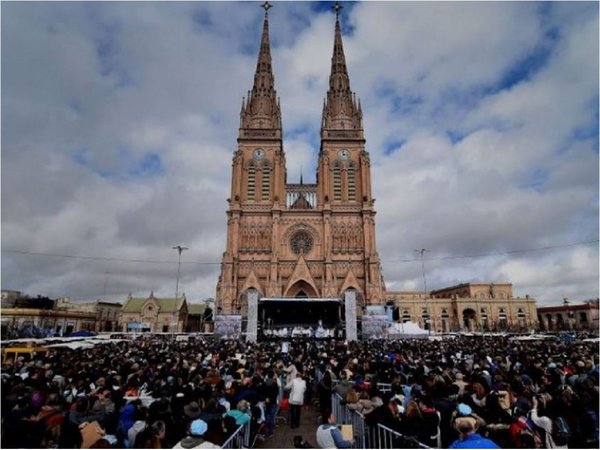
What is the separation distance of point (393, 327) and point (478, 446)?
38.0m

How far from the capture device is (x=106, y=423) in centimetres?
625

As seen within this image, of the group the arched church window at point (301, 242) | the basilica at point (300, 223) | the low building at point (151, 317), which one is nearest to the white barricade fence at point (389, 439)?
the basilica at point (300, 223)

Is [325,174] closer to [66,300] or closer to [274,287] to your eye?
[274,287]

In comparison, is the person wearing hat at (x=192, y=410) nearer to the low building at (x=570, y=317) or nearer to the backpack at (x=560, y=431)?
the backpack at (x=560, y=431)

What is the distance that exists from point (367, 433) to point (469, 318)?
244 ft

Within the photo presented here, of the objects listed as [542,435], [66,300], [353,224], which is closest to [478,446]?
[542,435]

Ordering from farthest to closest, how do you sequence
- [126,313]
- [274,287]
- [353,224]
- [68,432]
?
[126,313]
[353,224]
[274,287]
[68,432]

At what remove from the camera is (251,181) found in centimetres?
5562

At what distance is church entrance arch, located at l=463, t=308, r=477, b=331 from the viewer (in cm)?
7269

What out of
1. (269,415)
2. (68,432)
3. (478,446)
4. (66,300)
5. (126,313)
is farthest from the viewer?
(66,300)

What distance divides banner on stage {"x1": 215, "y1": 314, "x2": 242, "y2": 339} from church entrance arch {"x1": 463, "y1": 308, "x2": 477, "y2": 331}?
174 feet

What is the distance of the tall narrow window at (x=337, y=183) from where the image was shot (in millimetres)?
56188

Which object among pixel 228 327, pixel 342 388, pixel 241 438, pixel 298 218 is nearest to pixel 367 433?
pixel 342 388

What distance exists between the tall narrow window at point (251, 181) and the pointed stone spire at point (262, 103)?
5890mm
